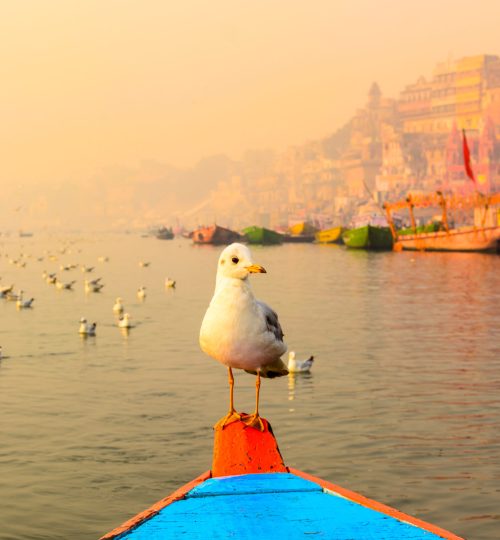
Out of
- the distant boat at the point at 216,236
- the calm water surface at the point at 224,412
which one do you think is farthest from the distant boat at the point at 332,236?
the calm water surface at the point at 224,412

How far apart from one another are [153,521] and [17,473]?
9146mm

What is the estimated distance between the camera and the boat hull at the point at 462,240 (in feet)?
306

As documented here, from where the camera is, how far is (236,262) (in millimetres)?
8148

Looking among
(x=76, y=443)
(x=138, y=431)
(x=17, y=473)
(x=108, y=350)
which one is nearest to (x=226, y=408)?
(x=138, y=431)

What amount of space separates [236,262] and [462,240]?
8902cm

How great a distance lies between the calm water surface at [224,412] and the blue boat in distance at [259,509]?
5346 millimetres

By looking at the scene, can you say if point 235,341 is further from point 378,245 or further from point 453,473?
point 378,245

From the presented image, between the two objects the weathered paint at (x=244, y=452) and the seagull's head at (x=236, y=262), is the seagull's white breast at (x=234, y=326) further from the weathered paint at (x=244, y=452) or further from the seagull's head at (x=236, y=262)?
the weathered paint at (x=244, y=452)

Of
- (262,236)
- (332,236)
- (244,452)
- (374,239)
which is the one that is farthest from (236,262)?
(262,236)

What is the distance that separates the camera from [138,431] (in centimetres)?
1816

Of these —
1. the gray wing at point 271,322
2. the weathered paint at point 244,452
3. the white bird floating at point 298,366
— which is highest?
the gray wing at point 271,322

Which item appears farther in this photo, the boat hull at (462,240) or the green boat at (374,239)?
the green boat at (374,239)

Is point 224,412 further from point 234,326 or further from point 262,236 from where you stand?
point 262,236

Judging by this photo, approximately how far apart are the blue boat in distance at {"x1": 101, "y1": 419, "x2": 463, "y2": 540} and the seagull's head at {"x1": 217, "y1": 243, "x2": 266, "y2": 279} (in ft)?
4.06
